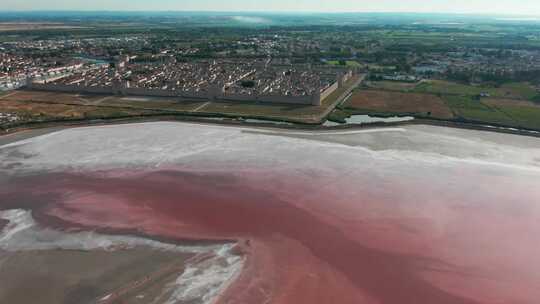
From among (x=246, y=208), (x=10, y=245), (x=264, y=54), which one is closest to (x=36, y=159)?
(x=10, y=245)

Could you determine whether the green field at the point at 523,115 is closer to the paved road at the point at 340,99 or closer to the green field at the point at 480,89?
the green field at the point at 480,89

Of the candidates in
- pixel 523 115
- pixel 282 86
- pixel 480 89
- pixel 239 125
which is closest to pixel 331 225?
pixel 239 125

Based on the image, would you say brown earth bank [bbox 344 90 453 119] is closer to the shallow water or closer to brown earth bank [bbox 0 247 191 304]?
the shallow water

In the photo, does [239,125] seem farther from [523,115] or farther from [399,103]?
[523,115]

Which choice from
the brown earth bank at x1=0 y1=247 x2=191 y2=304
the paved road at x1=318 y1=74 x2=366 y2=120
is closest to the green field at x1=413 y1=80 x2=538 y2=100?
the paved road at x1=318 y1=74 x2=366 y2=120

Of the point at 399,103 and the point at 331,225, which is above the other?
the point at 399,103

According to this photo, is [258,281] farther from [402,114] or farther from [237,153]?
[402,114]

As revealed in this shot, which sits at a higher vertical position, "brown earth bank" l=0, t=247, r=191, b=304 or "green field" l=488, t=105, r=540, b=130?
"green field" l=488, t=105, r=540, b=130
